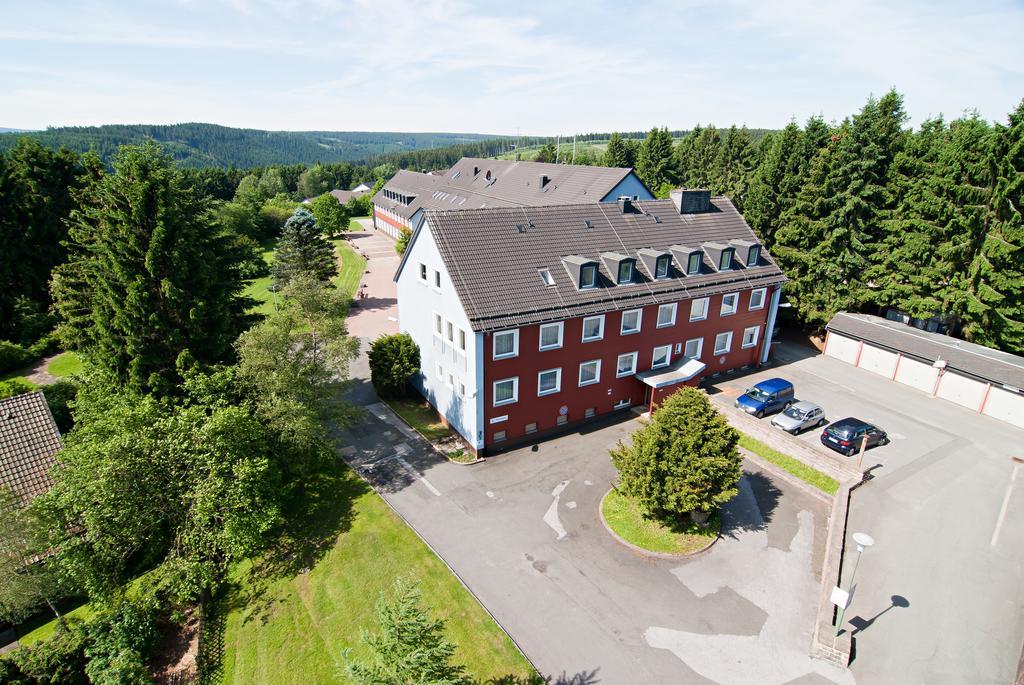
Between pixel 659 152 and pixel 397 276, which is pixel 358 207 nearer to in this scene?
pixel 659 152

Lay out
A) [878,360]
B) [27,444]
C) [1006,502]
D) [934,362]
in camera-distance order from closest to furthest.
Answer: [27,444] < [1006,502] < [934,362] < [878,360]

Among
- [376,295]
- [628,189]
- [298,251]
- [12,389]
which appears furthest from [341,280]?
[12,389]

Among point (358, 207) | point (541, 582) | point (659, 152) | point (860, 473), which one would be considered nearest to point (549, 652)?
point (541, 582)

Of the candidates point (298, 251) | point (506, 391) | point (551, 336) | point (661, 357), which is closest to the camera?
point (506, 391)

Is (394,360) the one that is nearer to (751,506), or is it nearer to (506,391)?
(506,391)

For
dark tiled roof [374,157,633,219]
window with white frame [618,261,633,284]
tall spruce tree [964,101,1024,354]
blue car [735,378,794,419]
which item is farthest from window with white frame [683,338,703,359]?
dark tiled roof [374,157,633,219]

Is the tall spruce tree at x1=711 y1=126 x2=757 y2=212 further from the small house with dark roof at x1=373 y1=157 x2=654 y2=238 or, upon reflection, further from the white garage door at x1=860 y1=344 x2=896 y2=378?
the white garage door at x1=860 y1=344 x2=896 y2=378
